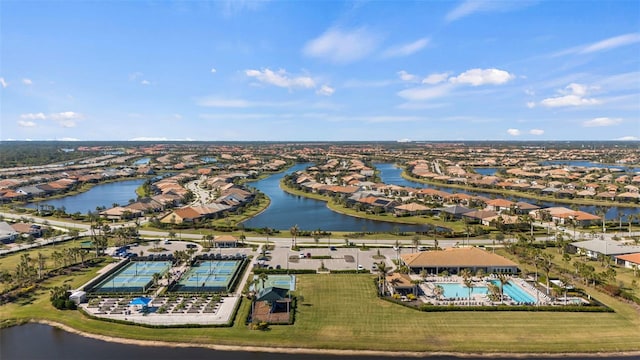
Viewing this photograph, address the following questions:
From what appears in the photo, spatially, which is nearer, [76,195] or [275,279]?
[275,279]

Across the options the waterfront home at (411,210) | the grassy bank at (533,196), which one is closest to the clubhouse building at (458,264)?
the waterfront home at (411,210)

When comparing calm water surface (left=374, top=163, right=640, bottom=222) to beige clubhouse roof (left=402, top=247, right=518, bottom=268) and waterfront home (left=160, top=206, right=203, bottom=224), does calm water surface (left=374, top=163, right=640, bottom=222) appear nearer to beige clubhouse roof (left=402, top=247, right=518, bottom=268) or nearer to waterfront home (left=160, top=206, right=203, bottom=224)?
beige clubhouse roof (left=402, top=247, right=518, bottom=268)

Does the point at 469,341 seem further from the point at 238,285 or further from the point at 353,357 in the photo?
the point at 238,285

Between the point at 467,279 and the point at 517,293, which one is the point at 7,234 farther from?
the point at 517,293

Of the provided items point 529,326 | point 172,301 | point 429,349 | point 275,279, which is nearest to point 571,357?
point 529,326

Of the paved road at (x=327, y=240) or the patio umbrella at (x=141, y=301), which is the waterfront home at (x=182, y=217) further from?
the patio umbrella at (x=141, y=301)

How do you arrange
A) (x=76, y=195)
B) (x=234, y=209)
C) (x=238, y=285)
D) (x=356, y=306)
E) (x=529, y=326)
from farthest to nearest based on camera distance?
(x=76, y=195)
(x=234, y=209)
(x=238, y=285)
(x=356, y=306)
(x=529, y=326)

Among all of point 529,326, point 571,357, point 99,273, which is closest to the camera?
point 571,357
